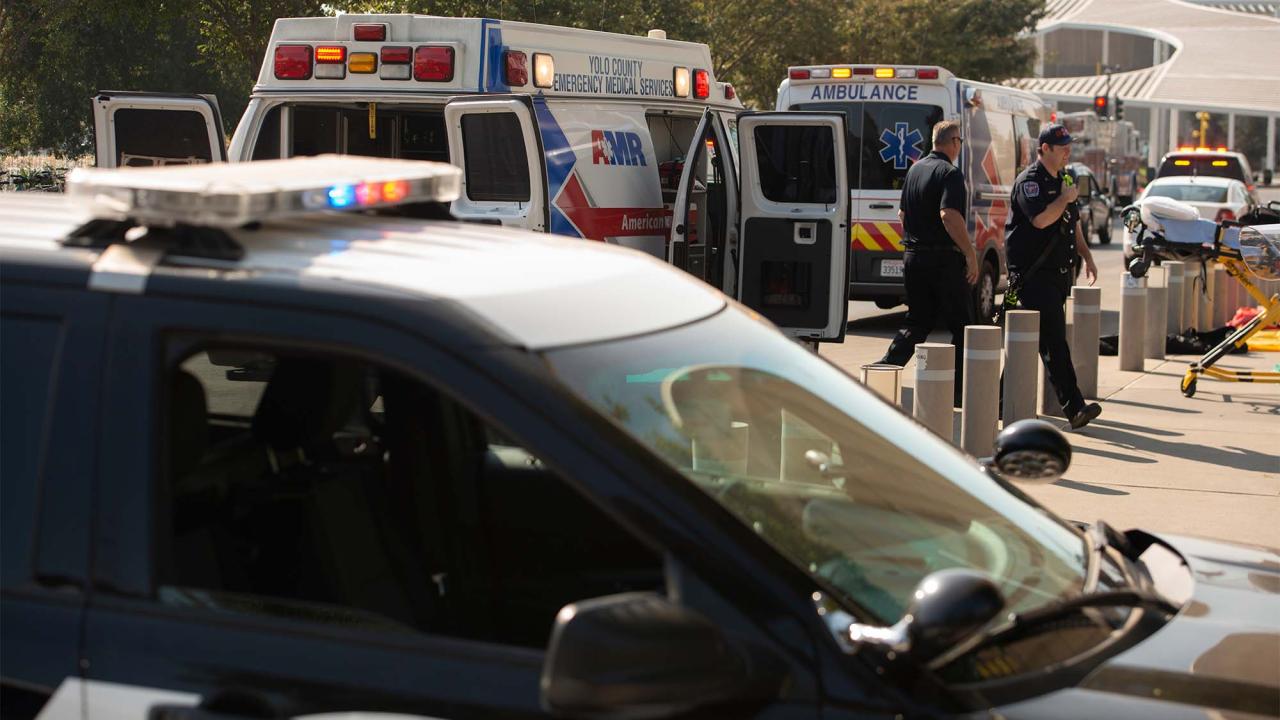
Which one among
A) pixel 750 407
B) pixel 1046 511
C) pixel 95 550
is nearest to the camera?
pixel 95 550

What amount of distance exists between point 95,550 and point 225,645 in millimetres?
251

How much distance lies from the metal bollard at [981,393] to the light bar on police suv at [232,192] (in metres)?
6.26

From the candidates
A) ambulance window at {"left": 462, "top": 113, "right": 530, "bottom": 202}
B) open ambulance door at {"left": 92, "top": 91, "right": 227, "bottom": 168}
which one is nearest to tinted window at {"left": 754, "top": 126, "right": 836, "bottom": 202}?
ambulance window at {"left": 462, "top": 113, "right": 530, "bottom": 202}

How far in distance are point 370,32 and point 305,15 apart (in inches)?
546

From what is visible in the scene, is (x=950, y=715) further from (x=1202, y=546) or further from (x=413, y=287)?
(x=1202, y=546)

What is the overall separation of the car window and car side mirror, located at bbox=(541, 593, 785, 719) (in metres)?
0.37

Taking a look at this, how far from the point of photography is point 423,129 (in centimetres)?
1112

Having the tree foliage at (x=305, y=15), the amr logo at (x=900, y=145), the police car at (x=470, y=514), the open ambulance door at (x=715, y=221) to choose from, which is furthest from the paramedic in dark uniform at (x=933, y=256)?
the tree foliage at (x=305, y=15)

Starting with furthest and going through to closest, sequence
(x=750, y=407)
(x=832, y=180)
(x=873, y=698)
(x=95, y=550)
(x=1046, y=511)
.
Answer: (x=832, y=180), (x=1046, y=511), (x=750, y=407), (x=95, y=550), (x=873, y=698)

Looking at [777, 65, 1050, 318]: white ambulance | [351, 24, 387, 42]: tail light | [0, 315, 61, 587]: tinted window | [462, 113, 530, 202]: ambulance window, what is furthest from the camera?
[777, 65, 1050, 318]: white ambulance

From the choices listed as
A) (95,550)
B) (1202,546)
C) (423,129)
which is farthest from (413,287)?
(423,129)

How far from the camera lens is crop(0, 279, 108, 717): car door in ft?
7.58

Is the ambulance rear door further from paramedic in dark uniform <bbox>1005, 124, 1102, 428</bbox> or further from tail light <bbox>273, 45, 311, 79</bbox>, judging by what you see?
tail light <bbox>273, 45, 311, 79</bbox>

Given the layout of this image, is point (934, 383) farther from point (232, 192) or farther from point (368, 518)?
point (232, 192)
